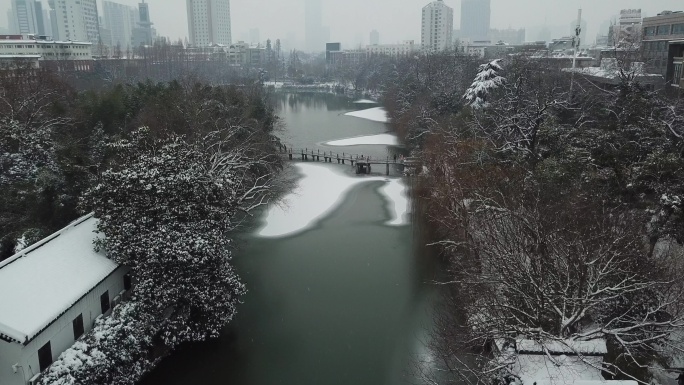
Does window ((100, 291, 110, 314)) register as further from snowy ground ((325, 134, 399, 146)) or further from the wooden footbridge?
snowy ground ((325, 134, 399, 146))

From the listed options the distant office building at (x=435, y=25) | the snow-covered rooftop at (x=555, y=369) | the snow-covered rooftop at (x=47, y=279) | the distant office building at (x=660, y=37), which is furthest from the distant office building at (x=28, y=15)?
the snow-covered rooftop at (x=555, y=369)

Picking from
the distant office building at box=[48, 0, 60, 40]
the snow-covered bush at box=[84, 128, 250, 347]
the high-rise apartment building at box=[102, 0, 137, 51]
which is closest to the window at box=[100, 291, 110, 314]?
the snow-covered bush at box=[84, 128, 250, 347]

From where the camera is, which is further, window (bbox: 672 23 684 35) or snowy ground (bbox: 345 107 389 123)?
snowy ground (bbox: 345 107 389 123)

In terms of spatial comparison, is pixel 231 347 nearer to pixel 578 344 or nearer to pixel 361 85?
pixel 578 344

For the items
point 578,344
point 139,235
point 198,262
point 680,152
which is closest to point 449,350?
point 578,344

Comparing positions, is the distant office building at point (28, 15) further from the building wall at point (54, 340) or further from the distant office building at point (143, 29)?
the building wall at point (54, 340)
